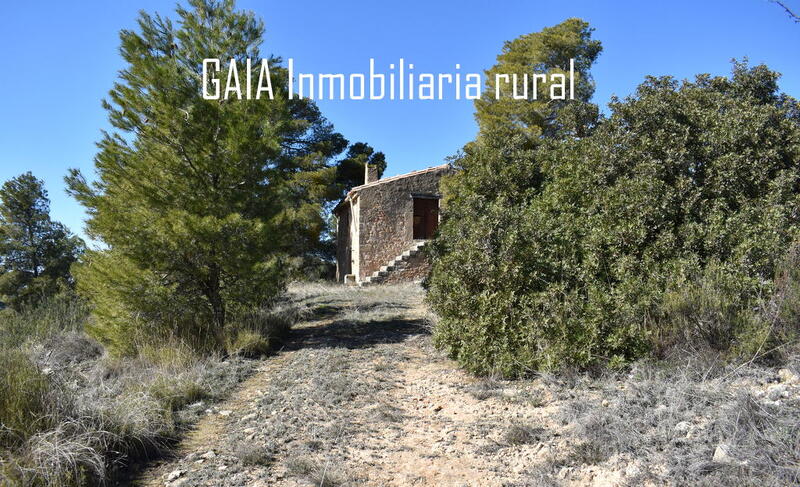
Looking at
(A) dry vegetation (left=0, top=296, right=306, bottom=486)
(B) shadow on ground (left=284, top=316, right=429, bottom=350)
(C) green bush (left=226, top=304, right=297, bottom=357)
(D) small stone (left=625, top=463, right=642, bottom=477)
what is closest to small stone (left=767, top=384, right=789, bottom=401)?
(D) small stone (left=625, top=463, right=642, bottom=477)

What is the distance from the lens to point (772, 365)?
13.7ft

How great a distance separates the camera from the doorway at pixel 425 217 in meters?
18.4

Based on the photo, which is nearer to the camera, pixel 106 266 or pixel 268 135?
pixel 106 266

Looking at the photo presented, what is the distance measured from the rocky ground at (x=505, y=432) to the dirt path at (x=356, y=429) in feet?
0.05

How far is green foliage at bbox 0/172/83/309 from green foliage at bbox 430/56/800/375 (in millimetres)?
13655

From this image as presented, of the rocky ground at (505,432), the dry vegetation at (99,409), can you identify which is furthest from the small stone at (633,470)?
the dry vegetation at (99,409)

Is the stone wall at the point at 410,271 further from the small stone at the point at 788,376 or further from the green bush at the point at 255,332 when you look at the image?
the small stone at the point at 788,376

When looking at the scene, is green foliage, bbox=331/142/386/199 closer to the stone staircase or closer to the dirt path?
the stone staircase

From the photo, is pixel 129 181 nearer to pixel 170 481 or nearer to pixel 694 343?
→ pixel 170 481

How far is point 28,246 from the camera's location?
48.9 ft

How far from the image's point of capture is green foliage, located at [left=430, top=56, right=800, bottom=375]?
15.7 feet

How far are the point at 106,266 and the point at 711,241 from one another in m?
7.93

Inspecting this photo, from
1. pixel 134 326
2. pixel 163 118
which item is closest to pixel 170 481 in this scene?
pixel 134 326

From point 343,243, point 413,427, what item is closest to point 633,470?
point 413,427
